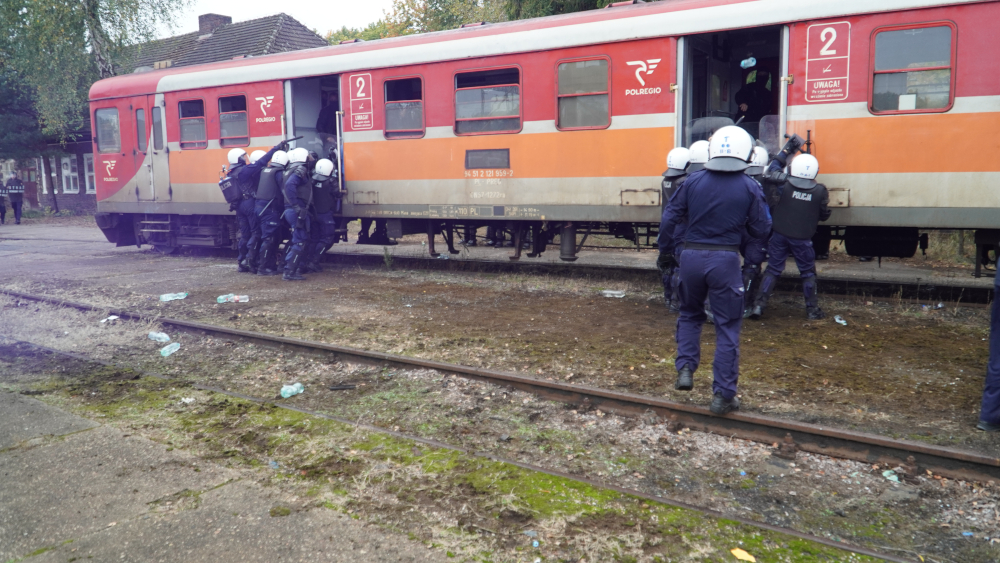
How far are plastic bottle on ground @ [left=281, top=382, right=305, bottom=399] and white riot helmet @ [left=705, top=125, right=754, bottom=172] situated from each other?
11.7 ft

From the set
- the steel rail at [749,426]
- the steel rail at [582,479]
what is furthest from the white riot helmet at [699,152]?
the steel rail at [582,479]

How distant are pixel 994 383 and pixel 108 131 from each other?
1549 centimetres

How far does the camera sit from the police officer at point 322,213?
1119 cm

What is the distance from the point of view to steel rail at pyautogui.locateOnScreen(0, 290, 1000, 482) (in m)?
3.91

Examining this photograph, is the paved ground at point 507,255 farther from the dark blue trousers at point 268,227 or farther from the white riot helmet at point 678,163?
the white riot helmet at point 678,163

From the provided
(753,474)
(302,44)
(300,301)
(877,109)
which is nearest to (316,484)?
(753,474)

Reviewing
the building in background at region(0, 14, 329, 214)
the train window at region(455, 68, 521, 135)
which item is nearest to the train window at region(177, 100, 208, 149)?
the train window at region(455, 68, 521, 135)

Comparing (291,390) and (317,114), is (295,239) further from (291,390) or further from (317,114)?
(291,390)

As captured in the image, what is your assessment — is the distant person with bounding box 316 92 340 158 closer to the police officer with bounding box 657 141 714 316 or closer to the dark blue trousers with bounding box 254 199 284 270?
the dark blue trousers with bounding box 254 199 284 270

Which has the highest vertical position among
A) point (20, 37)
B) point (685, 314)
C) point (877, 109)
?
point (20, 37)

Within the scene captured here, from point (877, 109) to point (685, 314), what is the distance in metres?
4.18

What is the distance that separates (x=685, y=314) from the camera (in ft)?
16.9

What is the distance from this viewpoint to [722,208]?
15.6 ft

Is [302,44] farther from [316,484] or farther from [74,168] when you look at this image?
[316,484]
